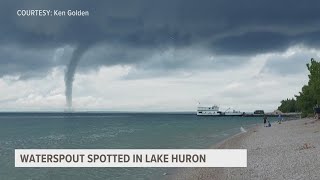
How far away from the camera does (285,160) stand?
88.7 ft

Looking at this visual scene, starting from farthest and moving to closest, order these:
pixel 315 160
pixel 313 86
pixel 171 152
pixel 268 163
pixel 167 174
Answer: pixel 313 86 → pixel 171 152 → pixel 167 174 → pixel 268 163 → pixel 315 160

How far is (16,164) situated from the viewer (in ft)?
115

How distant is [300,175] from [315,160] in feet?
12.3

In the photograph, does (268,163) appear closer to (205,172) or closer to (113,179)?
(205,172)

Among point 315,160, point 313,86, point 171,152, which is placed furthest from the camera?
point 313,86

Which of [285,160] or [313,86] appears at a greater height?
[313,86]

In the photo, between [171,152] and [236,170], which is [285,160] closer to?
[236,170]

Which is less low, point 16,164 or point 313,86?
point 313,86

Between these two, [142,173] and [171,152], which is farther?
[171,152]

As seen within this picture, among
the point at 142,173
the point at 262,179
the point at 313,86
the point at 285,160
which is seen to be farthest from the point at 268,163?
the point at 313,86

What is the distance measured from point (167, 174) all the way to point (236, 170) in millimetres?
5067

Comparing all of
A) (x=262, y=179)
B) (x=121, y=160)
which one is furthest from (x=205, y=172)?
(x=121, y=160)

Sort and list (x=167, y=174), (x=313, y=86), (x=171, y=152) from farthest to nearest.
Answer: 1. (x=313, y=86)
2. (x=171, y=152)
3. (x=167, y=174)

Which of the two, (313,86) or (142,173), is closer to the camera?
(142,173)
